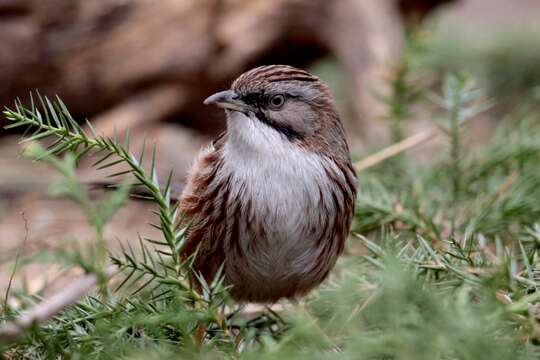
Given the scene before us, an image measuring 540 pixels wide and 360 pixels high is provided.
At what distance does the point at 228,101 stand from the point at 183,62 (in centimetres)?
307

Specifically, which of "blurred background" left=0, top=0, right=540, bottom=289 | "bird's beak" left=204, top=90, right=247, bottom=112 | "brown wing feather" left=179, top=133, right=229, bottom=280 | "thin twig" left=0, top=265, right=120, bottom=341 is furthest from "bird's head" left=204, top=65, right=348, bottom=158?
"thin twig" left=0, top=265, right=120, bottom=341

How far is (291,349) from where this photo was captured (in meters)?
1.57

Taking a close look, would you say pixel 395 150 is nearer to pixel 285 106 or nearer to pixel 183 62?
pixel 285 106

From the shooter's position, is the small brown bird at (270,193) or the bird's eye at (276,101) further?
the bird's eye at (276,101)

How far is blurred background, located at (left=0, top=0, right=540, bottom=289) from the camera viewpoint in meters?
5.35

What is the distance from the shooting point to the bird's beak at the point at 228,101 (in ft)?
10.2

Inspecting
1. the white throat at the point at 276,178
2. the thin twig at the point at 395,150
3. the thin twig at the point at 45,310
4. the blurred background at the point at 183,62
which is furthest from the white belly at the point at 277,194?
the blurred background at the point at 183,62

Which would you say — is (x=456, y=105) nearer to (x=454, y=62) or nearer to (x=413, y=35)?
(x=413, y=35)

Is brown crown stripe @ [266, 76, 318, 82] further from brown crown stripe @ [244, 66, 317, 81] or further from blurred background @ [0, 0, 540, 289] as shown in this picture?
blurred background @ [0, 0, 540, 289]

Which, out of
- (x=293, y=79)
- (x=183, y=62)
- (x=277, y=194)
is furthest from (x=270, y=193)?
(x=183, y=62)

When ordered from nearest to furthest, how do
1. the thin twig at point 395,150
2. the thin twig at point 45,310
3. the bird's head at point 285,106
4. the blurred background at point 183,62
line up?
the thin twig at point 45,310
the bird's head at point 285,106
the thin twig at point 395,150
the blurred background at point 183,62

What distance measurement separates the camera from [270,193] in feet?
9.91

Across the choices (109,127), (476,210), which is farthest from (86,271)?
(109,127)

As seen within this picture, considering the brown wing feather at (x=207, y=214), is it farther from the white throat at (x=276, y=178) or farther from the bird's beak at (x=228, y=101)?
the bird's beak at (x=228, y=101)
